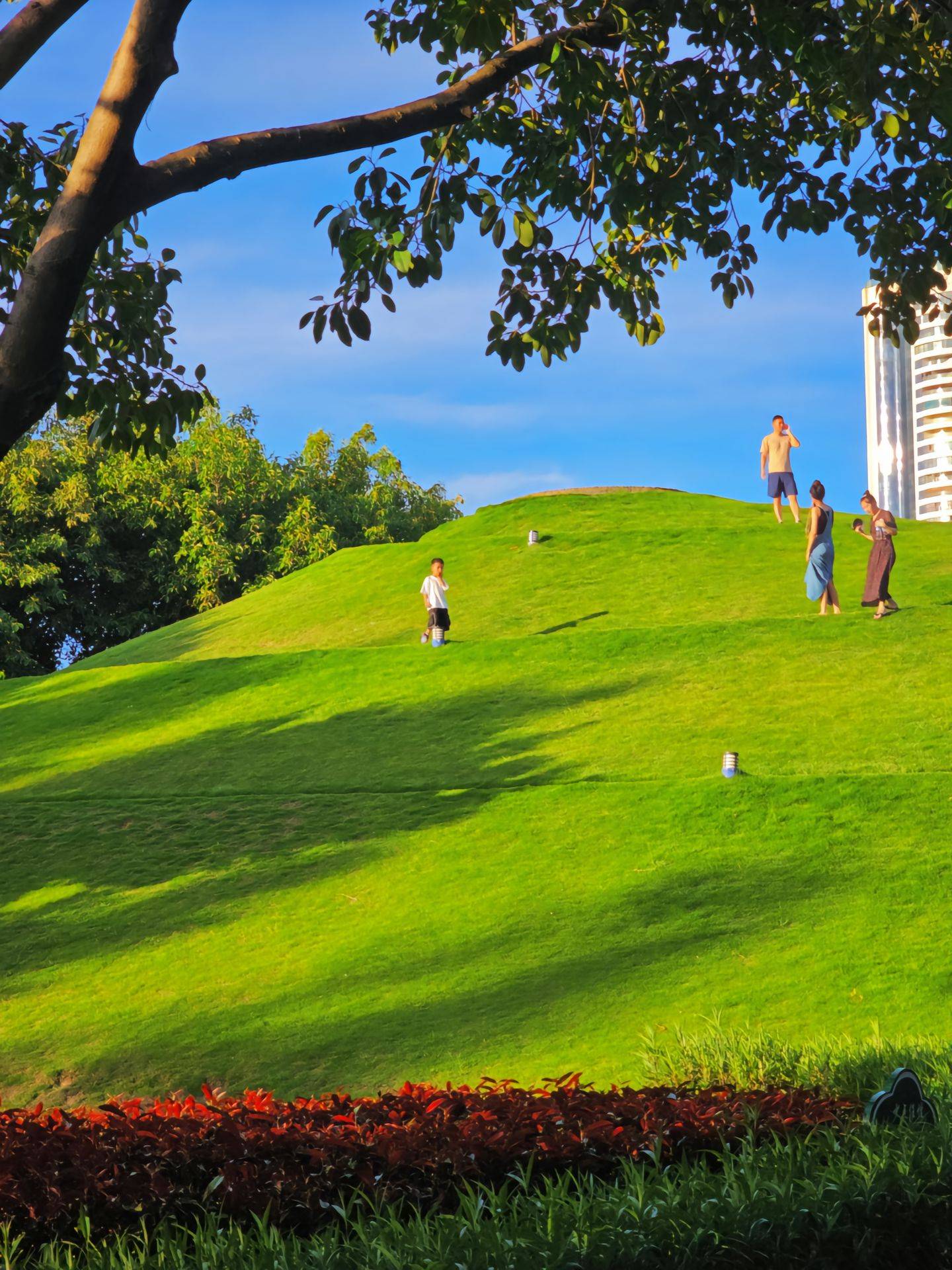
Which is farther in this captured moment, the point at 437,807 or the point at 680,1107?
the point at 437,807

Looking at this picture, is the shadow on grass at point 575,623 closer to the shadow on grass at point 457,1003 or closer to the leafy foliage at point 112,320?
the shadow on grass at point 457,1003

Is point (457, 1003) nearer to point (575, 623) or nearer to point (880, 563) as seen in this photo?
point (880, 563)

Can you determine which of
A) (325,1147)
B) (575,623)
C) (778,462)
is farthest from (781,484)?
(325,1147)

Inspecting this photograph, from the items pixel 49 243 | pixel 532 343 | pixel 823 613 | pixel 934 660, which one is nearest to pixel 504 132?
pixel 532 343

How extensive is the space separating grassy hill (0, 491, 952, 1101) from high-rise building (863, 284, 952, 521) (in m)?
119

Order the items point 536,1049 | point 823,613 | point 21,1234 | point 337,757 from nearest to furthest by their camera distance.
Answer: point 21,1234 → point 536,1049 → point 337,757 → point 823,613

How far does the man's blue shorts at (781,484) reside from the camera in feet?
87.6

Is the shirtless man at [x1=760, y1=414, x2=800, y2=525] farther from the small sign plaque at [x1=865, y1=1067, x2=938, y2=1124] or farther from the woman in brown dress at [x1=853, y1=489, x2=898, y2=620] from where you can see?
the small sign plaque at [x1=865, y1=1067, x2=938, y2=1124]

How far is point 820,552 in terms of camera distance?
73.8 ft

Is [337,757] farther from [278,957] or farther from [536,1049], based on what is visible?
[536,1049]

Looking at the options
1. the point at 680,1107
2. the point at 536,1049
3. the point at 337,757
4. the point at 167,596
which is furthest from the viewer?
the point at 167,596

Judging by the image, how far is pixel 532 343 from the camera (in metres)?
9.47

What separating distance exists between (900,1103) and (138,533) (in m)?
46.2

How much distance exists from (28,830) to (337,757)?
4764mm
